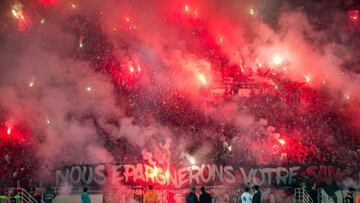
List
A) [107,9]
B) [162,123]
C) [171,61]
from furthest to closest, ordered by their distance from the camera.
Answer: [107,9], [171,61], [162,123]

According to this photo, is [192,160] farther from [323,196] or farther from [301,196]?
[323,196]

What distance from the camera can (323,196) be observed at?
1858 centimetres

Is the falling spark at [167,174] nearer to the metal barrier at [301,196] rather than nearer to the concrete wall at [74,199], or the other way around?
Answer: the concrete wall at [74,199]

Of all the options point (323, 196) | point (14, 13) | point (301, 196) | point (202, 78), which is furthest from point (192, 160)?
point (14, 13)

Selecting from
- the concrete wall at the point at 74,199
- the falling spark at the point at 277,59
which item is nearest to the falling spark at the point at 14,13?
the concrete wall at the point at 74,199

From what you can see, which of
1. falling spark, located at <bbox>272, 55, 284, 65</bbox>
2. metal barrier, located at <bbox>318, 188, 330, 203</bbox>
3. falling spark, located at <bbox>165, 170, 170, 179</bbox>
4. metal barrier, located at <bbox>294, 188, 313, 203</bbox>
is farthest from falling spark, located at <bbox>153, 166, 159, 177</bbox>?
falling spark, located at <bbox>272, 55, 284, 65</bbox>

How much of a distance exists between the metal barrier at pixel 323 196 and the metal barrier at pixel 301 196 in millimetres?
410

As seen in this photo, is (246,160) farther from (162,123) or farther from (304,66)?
(304,66)

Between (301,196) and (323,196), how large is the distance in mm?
896

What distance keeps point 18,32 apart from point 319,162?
741 inches

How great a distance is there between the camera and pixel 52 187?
1981 cm

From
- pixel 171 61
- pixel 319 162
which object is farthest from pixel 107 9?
pixel 319 162

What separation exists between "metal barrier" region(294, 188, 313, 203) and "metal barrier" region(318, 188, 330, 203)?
1.35 feet

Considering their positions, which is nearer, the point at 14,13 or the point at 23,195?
the point at 23,195
